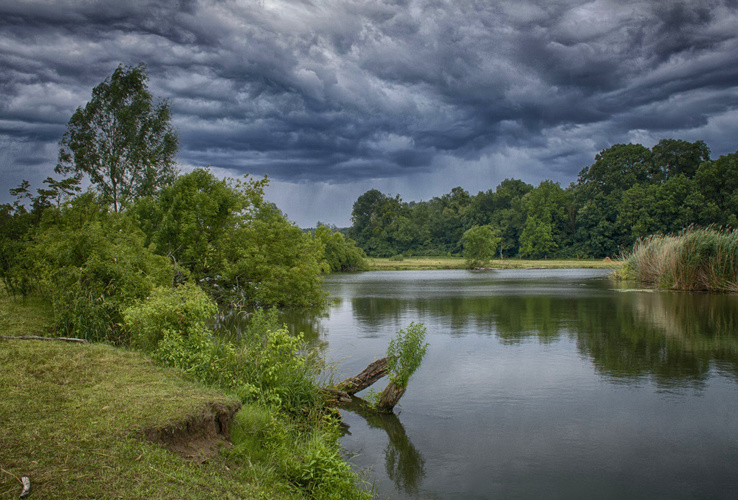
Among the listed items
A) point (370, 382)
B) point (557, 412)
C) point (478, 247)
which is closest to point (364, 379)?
point (370, 382)

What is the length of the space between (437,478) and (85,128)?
35.9m

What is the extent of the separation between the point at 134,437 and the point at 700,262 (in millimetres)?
37013

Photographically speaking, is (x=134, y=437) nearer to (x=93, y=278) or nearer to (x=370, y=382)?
(x=370, y=382)

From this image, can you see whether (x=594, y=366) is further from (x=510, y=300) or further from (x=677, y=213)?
(x=677, y=213)

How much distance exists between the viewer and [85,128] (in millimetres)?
→ 34844

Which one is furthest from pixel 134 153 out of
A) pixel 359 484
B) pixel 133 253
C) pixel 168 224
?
pixel 359 484

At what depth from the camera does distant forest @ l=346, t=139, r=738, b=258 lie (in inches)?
3614

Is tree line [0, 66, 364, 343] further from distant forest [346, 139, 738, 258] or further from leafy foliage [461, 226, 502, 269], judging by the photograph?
distant forest [346, 139, 738, 258]

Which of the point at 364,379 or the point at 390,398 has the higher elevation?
the point at 364,379

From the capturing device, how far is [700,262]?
110 ft

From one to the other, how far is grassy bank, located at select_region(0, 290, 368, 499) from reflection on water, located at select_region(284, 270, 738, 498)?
1760mm

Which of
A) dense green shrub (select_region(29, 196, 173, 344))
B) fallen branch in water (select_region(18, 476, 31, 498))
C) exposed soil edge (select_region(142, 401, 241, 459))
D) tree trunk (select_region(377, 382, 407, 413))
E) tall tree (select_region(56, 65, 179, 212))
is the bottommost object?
tree trunk (select_region(377, 382, 407, 413))

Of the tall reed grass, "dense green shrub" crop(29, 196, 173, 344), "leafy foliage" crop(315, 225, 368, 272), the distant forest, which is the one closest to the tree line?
"dense green shrub" crop(29, 196, 173, 344)

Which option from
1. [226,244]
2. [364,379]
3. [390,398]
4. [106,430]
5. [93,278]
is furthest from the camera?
[226,244]
